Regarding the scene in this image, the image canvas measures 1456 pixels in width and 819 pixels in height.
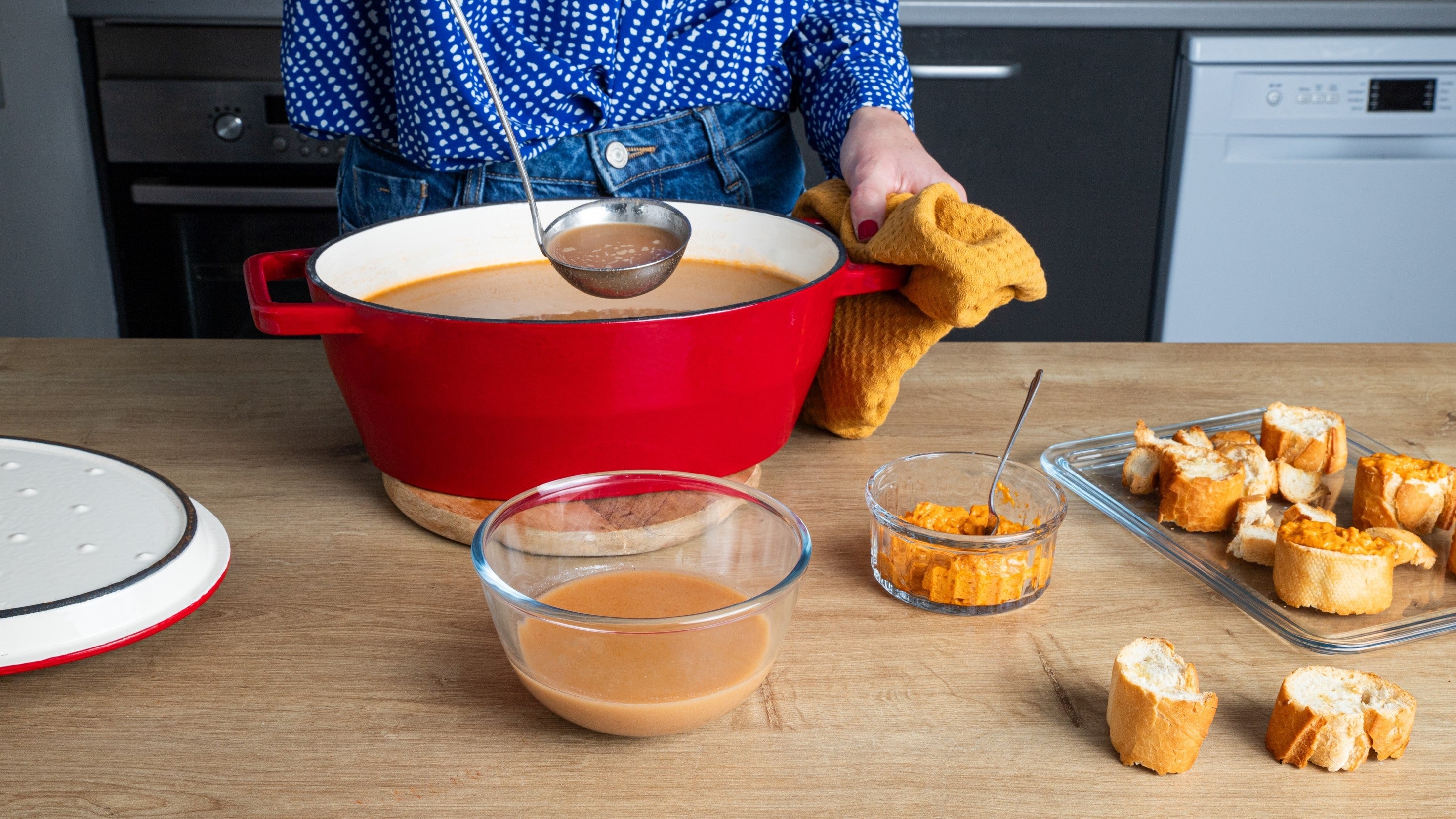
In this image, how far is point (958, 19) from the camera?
79.7 inches

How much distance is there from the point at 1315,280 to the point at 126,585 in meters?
2.17

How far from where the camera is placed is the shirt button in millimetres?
1079

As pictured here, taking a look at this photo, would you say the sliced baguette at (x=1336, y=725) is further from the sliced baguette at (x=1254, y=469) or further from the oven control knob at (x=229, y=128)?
the oven control knob at (x=229, y=128)

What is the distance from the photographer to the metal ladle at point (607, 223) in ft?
2.50

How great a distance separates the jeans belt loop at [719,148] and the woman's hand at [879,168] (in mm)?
178

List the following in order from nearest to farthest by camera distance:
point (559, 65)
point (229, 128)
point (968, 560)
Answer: point (968, 560) < point (559, 65) < point (229, 128)

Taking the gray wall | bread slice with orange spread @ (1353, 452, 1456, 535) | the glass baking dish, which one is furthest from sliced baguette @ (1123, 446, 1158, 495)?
the gray wall

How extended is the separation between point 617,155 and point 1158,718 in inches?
29.5

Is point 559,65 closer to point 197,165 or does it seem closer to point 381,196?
point 381,196

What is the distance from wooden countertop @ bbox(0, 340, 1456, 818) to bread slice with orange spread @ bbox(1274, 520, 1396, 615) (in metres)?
0.03

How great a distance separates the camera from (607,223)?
33.5 inches

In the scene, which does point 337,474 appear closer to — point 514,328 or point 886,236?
point 514,328

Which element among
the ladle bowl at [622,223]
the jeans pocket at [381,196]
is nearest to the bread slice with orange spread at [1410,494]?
the ladle bowl at [622,223]

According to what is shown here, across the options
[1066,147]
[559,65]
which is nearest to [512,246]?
[559,65]
